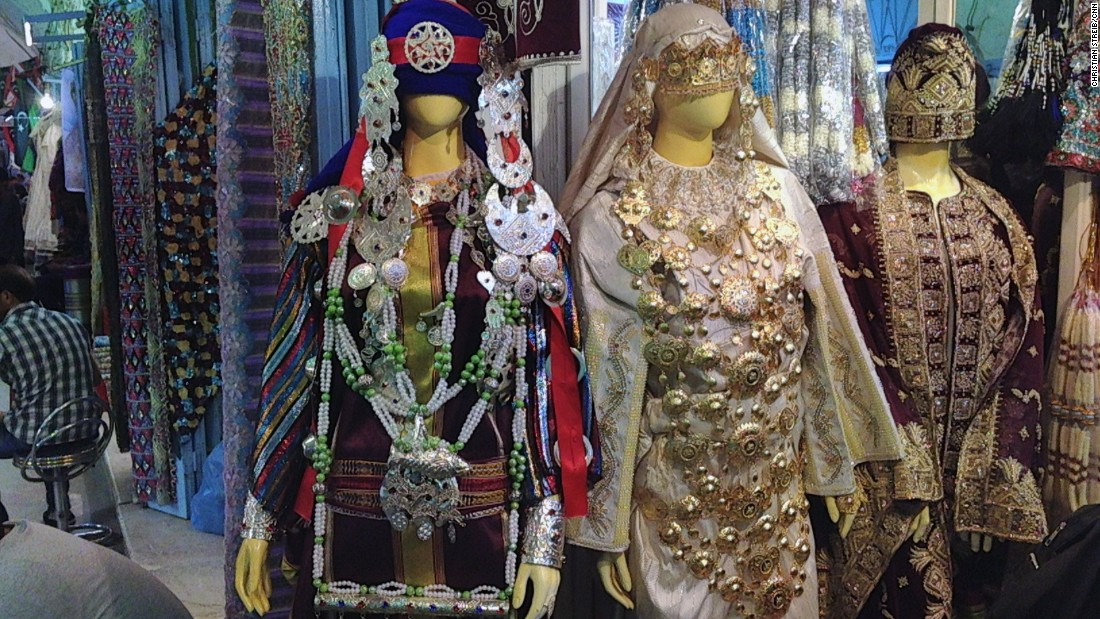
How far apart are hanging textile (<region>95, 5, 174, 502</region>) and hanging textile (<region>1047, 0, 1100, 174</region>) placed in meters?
2.27

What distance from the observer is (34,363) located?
7.69 ft

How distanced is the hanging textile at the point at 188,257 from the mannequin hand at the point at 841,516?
5.16 ft

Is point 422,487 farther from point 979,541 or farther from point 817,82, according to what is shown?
point 979,541

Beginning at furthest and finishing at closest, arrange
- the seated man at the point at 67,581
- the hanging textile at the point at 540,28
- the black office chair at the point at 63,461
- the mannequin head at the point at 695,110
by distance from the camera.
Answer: the black office chair at the point at 63,461 < the hanging textile at the point at 540,28 < the mannequin head at the point at 695,110 < the seated man at the point at 67,581

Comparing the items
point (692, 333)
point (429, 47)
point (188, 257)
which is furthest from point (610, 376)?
point (188, 257)

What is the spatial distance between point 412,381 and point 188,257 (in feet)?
3.49

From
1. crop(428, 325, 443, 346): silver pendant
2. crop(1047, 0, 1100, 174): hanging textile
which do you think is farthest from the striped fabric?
crop(1047, 0, 1100, 174): hanging textile

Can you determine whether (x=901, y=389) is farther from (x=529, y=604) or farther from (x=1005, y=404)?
(x=529, y=604)

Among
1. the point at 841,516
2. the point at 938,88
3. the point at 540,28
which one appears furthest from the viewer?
the point at 938,88

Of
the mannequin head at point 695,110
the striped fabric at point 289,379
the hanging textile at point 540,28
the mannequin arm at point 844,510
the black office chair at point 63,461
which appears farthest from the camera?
the black office chair at point 63,461

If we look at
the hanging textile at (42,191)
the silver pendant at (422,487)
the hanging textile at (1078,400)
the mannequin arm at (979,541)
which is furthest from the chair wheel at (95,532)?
the hanging textile at (1078,400)

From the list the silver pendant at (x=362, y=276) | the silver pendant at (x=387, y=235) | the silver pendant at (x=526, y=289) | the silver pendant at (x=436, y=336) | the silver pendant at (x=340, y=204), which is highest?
the silver pendant at (x=340, y=204)

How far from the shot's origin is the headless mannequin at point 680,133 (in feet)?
6.45

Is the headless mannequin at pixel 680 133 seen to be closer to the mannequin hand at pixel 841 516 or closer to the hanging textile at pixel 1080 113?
the mannequin hand at pixel 841 516
